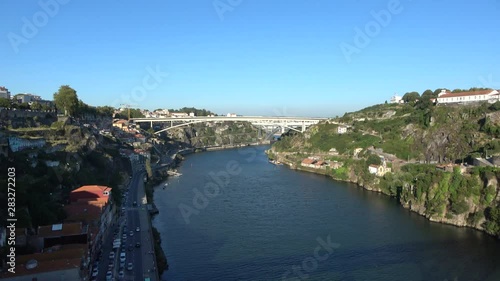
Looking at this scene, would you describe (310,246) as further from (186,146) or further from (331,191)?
(186,146)

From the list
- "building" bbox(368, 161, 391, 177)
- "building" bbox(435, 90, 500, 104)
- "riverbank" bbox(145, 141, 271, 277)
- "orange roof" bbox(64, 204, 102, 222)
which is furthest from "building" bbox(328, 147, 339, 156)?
"orange roof" bbox(64, 204, 102, 222)

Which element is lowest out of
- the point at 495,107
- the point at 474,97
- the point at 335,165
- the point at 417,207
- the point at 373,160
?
the point at 417,207

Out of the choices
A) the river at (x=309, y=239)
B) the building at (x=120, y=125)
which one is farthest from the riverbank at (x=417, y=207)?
the building at (x=120, y=125)

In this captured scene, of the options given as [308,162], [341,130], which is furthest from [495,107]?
[341,130]

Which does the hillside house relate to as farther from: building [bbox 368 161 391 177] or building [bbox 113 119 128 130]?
building [bbox 113 119 128 130]

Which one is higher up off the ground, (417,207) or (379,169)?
(379,169)

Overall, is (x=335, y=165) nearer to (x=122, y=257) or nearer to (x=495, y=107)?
(x=495, y=107)
